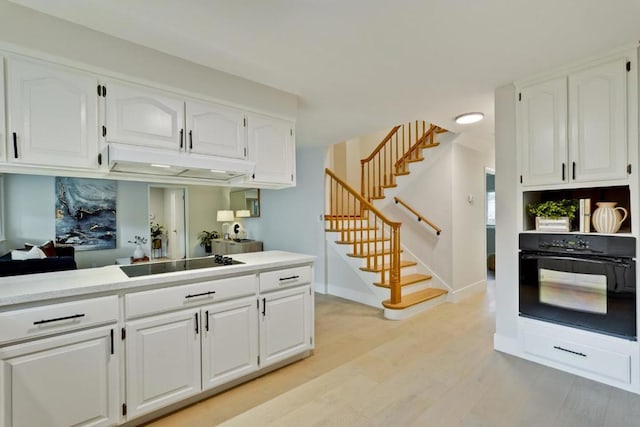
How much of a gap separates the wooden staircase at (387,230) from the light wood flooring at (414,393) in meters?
0.98

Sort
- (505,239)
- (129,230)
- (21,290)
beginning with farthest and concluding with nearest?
1. (129,230)
2. (505,239)
3. (21,290)

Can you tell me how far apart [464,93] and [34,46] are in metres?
3.27

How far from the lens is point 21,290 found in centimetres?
156

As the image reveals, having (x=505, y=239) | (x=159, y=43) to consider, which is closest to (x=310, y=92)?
(x=159, y=43)

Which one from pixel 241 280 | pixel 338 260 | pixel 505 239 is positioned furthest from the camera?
pixel 338 260

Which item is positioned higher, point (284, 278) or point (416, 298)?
point (284, 278)

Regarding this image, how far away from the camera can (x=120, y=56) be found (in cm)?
199

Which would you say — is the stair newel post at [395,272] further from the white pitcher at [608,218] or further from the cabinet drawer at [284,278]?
the white pitcher at [608,218]

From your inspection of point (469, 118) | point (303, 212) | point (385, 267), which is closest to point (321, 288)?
point (385, 267)

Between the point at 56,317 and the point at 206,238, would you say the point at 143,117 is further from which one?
the point at 206,238

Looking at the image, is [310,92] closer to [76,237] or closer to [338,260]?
[338,260]

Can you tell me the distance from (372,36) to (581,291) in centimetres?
249

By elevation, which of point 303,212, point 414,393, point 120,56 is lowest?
point 414,393

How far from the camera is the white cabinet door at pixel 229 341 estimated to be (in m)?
2.08
